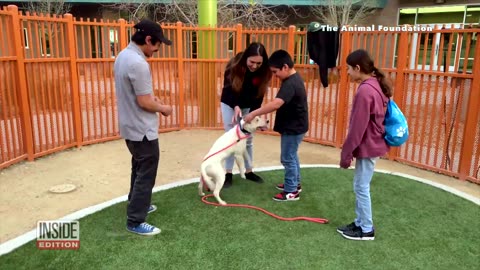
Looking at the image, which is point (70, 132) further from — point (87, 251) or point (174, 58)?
point (87, 251)

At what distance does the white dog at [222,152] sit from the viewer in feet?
14.6

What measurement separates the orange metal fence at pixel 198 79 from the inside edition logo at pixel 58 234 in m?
2.39

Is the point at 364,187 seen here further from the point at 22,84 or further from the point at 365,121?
Result: the point at 22,84

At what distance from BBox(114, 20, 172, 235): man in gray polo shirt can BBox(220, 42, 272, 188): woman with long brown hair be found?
137cm

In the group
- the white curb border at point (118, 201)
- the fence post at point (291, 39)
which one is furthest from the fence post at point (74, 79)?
the fence post at point (291, 39)

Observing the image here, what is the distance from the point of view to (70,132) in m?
7.21

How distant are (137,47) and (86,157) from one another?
389 centimetres

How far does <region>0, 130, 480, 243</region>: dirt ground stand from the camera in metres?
4.61

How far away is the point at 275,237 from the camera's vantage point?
12.8 ft

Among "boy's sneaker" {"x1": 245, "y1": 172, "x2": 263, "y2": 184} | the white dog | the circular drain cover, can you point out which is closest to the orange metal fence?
→ the circular drain cover

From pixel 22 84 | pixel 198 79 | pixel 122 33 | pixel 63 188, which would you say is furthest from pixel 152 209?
pixel 198 79

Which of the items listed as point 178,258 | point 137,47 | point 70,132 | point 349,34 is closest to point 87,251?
point 178,258

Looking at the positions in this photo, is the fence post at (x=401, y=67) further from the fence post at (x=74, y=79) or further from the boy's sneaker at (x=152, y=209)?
the fence post at (x=74, y=79)

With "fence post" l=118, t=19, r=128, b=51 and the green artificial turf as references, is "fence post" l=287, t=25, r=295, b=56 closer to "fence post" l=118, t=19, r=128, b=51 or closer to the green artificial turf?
"fence post" l=118, t=19, r=128, b=51
